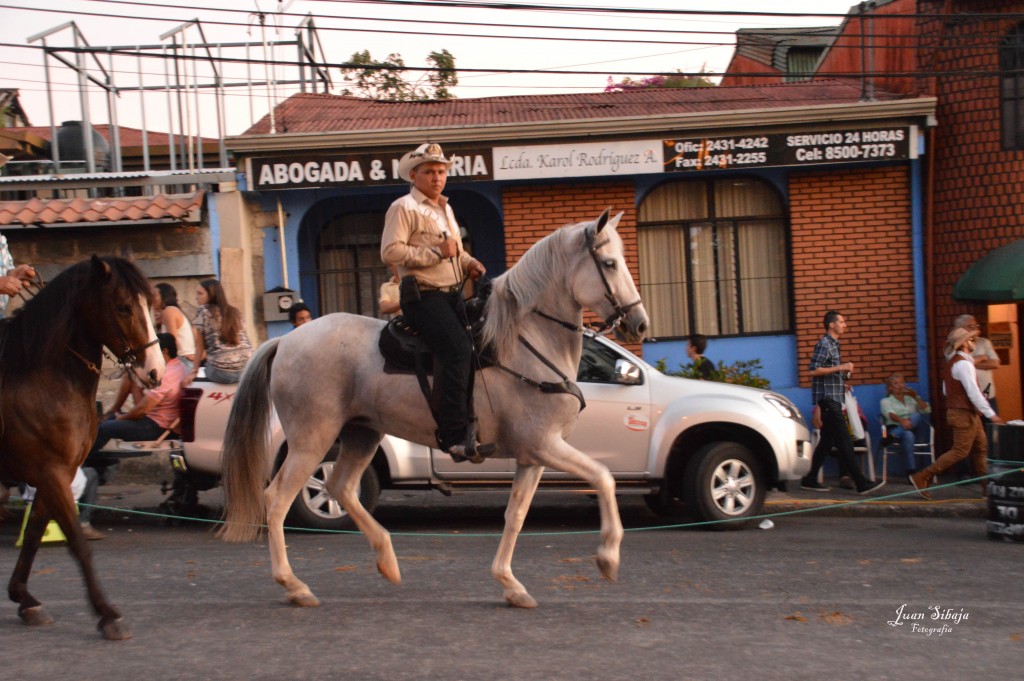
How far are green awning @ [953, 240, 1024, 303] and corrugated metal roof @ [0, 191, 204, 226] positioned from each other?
10283 millimetres

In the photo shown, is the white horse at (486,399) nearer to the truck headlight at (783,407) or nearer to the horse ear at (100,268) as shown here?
the horse ear at (100,268)

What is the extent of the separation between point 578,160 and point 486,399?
8.44 m

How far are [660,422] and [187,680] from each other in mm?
5896

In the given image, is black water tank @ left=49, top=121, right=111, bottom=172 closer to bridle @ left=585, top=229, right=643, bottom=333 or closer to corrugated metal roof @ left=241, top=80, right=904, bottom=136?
corrugated metal roof @ left=241, top=80, right=904, bottom=136

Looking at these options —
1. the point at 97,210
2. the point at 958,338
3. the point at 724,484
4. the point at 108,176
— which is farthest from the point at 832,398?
the point at 108,176

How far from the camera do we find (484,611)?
20.4 ft

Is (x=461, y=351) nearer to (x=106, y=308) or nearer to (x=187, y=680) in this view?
(x=106, y=308)

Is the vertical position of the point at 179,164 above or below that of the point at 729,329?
above

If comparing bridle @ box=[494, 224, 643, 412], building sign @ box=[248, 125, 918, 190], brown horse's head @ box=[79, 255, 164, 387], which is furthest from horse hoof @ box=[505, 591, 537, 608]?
building sign @ box=[248, 125, 918, 190]

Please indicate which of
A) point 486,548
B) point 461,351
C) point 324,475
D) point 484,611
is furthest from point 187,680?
point 324,475

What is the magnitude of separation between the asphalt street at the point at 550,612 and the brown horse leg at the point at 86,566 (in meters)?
0.09

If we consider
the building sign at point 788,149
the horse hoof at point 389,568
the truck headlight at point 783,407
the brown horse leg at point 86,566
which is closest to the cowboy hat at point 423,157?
the horse hoof at point 389,568

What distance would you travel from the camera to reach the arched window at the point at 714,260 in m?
15.2

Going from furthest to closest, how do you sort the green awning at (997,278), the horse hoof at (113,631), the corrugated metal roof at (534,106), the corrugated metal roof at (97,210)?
the corrugated metal roof at (534,106) < the corrugated metal roof at (97,210) < the green awning at (997,278) < the horse hoof at (113,631)
